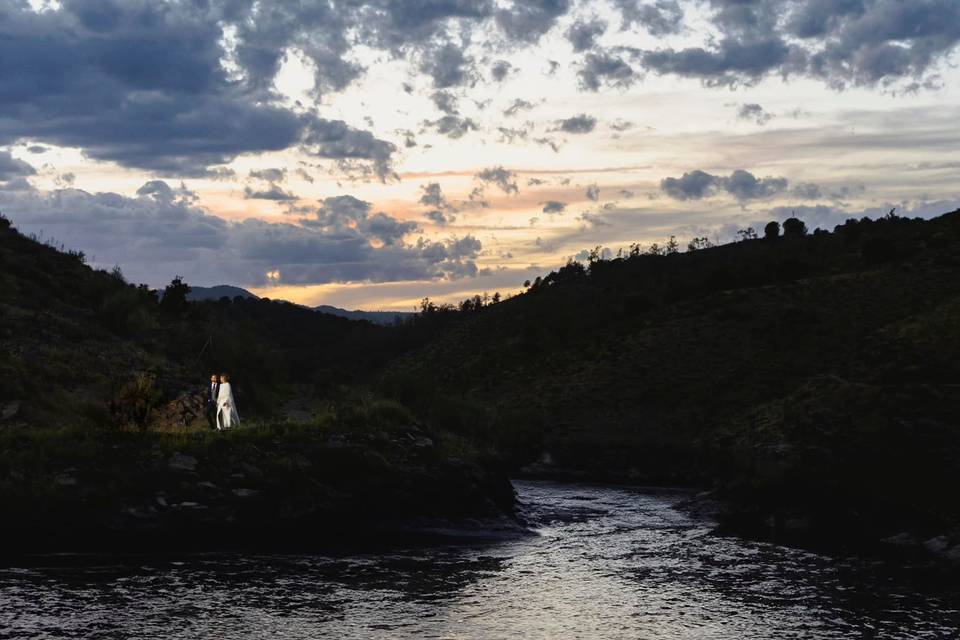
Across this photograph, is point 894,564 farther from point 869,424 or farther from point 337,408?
point 337,408

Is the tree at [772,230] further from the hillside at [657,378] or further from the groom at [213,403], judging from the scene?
the groom at [213,403]

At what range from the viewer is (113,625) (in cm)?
2211

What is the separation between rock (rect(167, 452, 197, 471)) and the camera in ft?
107

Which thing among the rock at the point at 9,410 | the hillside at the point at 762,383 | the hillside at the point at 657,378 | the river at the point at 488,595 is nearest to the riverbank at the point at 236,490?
the hillside at the point at 657,378

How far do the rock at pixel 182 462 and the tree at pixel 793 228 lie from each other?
135m

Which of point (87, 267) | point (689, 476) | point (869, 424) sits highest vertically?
point (87, 267)

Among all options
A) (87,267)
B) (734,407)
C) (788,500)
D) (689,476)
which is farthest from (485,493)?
(87,267)

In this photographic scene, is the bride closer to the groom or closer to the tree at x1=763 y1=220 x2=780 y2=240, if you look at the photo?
the groom

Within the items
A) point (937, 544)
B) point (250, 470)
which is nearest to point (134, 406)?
point (250, 470)

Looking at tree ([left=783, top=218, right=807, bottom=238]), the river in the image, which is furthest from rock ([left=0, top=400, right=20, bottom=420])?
tree ([left=783, top=218, right=807, bottom=238])

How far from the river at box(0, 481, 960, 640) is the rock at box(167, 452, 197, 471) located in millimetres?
3476

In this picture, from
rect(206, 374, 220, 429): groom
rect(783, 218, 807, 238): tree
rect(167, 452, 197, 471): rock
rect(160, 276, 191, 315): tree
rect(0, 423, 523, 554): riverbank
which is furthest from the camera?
rect(783, 218, 807, 238): tree

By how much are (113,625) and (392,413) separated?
1902 centimetres

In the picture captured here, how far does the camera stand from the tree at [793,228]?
507ft
